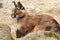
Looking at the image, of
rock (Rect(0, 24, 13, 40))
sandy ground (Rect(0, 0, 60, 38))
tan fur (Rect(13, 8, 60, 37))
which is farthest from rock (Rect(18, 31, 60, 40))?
sandy ground (Rect(0, 0, 60, 38))

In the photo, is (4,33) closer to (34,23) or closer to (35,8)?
(34,23)

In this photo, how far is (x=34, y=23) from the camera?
6113mm

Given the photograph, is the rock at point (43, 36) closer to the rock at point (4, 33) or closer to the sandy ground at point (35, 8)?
the rock at point (4, 33)

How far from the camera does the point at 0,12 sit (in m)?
7.90

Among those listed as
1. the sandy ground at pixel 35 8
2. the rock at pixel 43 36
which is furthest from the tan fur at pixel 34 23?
the rock at pixel 43 36

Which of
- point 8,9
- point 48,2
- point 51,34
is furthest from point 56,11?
point 51,34

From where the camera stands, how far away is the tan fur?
5.84m

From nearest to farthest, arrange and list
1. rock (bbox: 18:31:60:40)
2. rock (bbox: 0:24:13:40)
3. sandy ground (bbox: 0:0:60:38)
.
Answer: rock (bbox: 18:31:60:40), rock (bbox: 0:24:13:40), sandy ground (bbox: 0:0:60:38)

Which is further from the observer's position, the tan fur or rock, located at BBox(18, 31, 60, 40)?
the tan fur

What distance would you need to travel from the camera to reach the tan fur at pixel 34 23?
19.1 ft

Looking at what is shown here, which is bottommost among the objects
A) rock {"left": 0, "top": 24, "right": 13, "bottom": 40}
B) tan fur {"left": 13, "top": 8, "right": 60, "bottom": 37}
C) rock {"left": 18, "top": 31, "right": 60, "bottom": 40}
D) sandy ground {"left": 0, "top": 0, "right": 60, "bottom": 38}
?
sandy ground {"left": 0, "top": 0, "right": 60, "bottom": 38}

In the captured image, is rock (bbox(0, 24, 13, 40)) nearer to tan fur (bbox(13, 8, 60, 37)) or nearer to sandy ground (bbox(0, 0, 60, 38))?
tan fur (bbox(13, 8, 60, 37))

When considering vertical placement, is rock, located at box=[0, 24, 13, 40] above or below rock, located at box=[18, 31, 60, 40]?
below

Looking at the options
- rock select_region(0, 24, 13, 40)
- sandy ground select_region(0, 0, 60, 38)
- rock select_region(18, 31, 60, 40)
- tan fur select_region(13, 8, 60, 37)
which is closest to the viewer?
rock select_region(18, 31, 60, 40)
